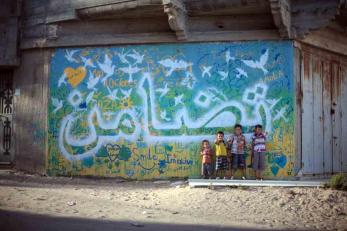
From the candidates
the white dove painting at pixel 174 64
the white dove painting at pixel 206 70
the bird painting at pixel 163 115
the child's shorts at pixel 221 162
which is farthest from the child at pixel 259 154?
the white dove painting at pixel 174 64

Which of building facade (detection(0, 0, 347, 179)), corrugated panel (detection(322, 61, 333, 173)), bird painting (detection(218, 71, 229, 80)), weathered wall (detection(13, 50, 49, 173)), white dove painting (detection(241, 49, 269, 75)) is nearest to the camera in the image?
building facade (detection(0, 0, 347, 179))

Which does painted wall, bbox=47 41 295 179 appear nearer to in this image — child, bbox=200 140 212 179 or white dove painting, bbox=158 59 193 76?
white dove painting, bbox=158 59 193 76

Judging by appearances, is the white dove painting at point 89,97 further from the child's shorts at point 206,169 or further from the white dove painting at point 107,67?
the child's shorts at point 206,169

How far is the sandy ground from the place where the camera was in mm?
6219

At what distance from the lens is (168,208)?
7.48m

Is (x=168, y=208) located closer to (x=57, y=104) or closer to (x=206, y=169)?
(x=206, y=169)

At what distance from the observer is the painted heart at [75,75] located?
36.1 ft

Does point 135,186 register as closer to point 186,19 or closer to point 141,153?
point 141,153

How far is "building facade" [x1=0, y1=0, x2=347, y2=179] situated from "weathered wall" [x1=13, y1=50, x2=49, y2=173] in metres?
0.04

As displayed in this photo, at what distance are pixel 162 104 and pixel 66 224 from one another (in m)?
4.97

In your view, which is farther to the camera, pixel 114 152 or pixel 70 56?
pixel 70 56

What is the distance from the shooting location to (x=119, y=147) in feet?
34.9

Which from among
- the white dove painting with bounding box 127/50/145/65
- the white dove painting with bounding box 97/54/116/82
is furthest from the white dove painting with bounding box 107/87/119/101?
the white dove painting with bounding box 127/50/145/65

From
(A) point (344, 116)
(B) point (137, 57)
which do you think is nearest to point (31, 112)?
(B) point (137, 57)
